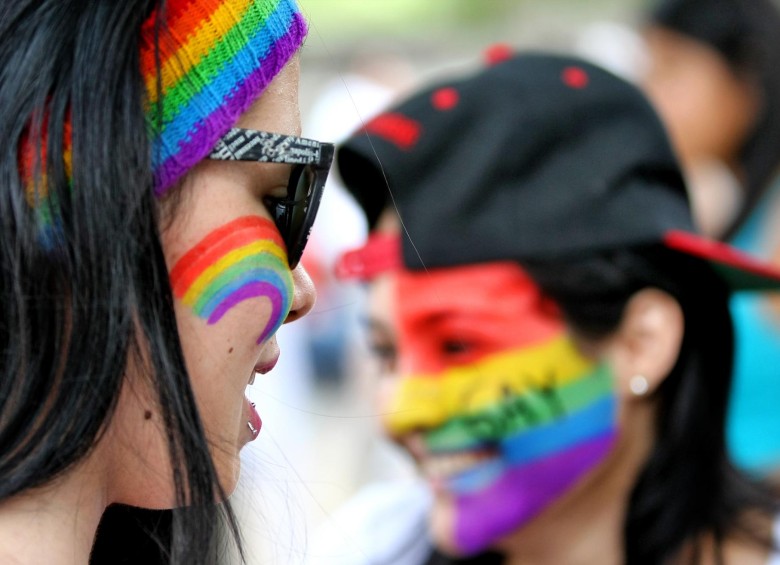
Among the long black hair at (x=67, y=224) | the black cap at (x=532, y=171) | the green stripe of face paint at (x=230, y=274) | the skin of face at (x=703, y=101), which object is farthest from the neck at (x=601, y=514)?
the skin of face at (x=703, y=101)

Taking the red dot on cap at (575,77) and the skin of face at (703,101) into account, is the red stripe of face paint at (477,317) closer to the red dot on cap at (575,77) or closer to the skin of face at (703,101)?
the red dot on cap at (575,77)

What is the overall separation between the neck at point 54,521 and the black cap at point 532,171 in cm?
112

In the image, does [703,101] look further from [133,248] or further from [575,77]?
[133,248]

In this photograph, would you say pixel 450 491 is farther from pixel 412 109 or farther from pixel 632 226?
pixel 412 109

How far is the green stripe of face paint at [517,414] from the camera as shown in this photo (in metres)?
2.07

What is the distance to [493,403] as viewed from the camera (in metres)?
2.07

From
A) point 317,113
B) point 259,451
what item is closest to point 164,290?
point 259,451

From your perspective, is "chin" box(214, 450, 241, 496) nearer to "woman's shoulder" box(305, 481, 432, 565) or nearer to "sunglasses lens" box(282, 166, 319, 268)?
"sunglasses lens" box(282, 166, 319, 268)

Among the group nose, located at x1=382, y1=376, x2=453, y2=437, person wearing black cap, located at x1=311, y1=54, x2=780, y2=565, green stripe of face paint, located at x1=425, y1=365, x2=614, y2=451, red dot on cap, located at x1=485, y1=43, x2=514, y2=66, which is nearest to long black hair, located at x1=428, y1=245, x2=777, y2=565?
person wearing black cap, located at x1=311, y1=54, x2=780, y2=565

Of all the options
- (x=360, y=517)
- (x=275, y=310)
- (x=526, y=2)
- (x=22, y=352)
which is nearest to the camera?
(x=22, y=352)

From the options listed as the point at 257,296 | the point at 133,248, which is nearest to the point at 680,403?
the point at 257,296

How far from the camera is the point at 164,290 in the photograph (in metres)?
1.05

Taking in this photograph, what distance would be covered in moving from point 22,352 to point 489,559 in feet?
5.26

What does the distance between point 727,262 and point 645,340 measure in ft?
0.71
